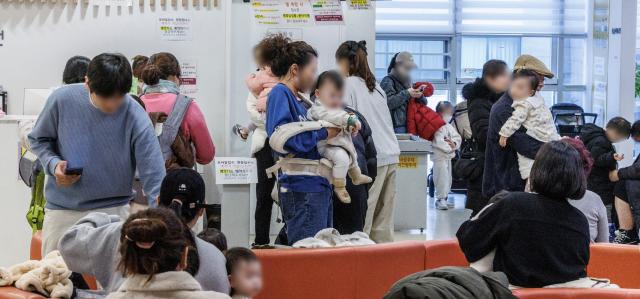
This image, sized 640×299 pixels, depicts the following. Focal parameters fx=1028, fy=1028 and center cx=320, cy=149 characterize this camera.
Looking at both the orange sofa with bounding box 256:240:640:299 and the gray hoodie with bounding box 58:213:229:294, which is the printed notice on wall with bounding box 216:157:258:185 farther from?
the gray hoodie with bounding box 58:213:229:294

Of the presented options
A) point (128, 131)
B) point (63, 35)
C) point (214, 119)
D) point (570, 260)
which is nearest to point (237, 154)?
point (214, 119)

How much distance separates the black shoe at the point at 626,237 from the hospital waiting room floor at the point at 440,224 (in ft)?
4.54

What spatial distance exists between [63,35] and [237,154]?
160 cm

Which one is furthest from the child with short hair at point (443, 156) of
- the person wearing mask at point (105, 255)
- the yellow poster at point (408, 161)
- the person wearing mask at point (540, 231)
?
the person wearing mask at point (105, 255)

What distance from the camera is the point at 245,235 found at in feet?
24.2

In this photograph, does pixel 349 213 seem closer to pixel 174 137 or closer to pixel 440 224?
pixel 174 137

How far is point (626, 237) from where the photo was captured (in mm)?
8516

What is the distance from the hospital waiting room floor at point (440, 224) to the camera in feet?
29.3

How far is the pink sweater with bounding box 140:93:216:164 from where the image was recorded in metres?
5.81

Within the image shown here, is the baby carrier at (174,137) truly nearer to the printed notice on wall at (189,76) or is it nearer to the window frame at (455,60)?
the printed notice on wall at (189,76)

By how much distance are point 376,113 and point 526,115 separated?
1.09 metres

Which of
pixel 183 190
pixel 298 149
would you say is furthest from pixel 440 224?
pixel 183 190

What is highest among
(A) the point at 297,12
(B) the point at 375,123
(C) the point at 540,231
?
(A) the point at 297,12

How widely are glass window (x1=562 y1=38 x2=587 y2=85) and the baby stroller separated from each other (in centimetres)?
186
